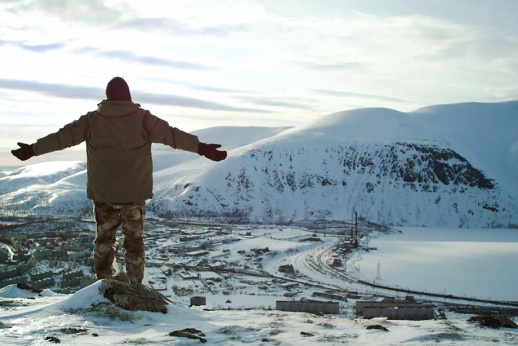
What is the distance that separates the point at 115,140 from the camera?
5816 mm

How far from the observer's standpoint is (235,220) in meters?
106

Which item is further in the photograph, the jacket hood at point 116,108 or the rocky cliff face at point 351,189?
the rocky cliff face at point 351,189

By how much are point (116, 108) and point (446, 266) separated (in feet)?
169

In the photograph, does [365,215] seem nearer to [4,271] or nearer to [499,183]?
[499,183]

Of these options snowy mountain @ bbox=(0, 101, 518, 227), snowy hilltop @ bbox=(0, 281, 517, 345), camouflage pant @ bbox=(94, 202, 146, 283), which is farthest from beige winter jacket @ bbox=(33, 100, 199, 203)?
snowy mountain @ bbox=(0, 101, 518, 227)

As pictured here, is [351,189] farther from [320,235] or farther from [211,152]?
[211,152]

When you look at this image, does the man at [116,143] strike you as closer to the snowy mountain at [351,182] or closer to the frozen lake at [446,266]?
the frozen lake at [446,266]

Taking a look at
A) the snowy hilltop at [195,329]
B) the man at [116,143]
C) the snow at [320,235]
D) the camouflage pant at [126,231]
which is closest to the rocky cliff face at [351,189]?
the snow at [320,235]

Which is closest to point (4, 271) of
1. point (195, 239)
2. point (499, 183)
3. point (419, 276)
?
point (419, 276)

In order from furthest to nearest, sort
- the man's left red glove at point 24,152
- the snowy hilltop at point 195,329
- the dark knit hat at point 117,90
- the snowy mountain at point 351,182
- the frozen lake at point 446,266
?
the snowy mountain at point 351,182 → the frozen lake at point 446,266 → the dark knit hat at point 117,90 → the man's left red glove at point 24,152 → the snowy hilltop at point 195,329

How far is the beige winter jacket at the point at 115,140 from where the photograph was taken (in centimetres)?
577

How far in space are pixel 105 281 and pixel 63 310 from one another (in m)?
0.61

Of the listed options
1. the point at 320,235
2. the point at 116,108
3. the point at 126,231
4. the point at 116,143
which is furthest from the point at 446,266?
the point at 116,108

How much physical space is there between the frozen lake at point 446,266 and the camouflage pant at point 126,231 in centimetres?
3812
